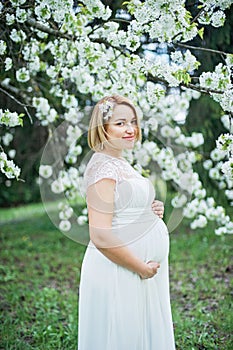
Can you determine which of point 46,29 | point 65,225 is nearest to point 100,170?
point 46,29

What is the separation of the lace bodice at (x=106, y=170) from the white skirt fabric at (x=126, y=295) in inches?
5.9

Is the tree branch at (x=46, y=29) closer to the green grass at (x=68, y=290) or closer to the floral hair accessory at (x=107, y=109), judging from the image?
the floral hair accessory at (x=107, y=109)

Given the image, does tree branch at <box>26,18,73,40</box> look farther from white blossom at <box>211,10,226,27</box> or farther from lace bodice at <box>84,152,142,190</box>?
lace bodice at <box>84,152,142,190</box>

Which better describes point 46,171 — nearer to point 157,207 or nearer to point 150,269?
point 157,207

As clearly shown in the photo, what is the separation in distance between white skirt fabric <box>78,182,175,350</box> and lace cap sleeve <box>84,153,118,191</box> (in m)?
0.20

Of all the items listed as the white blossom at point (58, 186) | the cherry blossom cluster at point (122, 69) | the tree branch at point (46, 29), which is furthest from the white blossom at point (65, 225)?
the tree branch at point (46, 29)

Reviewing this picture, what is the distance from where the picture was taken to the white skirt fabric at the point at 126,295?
261 centimetres

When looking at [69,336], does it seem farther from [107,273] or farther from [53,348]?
[107,273]

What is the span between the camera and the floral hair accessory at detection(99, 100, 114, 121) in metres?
2.60

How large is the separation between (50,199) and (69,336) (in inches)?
44.5

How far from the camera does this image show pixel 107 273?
2.62 meters

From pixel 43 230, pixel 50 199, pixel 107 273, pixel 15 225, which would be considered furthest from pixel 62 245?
pixel 107 273

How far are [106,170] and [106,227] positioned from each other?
26 centimetres

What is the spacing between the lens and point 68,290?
16.8 ft
